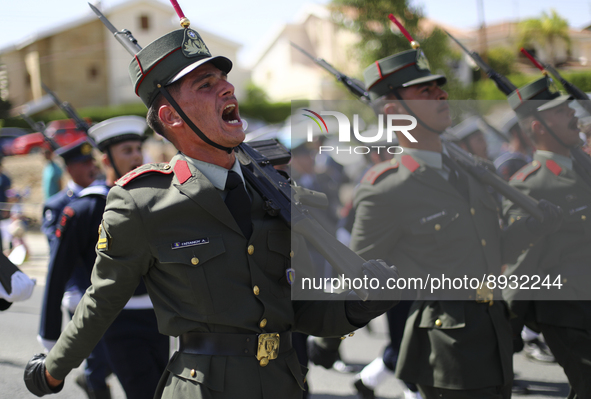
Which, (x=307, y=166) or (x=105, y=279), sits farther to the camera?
(x=307, y=166)

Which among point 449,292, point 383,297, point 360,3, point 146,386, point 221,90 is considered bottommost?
point 360,3

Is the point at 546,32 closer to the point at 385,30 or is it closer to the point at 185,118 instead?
the point at 385,30

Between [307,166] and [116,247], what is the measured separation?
520 cm

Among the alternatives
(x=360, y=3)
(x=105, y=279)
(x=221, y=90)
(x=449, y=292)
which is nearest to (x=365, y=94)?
(x=449, y=292)

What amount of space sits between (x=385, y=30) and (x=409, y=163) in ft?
39.8

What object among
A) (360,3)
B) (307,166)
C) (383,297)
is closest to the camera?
(383,297)

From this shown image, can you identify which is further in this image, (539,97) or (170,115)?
(539,97)

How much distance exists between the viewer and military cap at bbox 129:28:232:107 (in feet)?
7.30

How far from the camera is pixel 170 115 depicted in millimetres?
2273

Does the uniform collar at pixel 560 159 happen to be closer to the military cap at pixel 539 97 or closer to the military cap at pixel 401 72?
the military cap at pixel 539 97

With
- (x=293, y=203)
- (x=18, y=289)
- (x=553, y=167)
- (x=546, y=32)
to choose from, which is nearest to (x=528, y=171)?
(x=553, y=167)

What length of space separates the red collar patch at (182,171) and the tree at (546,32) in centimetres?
2864

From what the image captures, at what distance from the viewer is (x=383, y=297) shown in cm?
207

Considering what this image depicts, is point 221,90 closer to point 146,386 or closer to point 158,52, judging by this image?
point 158,52
